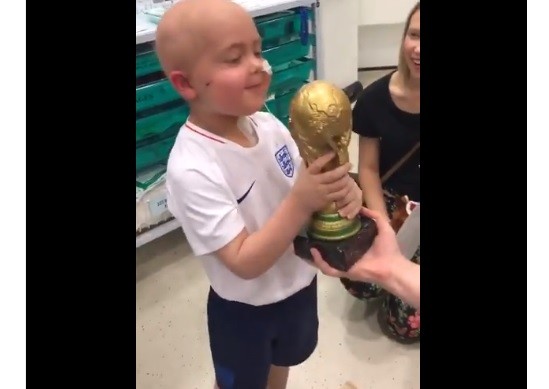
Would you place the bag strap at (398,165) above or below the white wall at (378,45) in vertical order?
below

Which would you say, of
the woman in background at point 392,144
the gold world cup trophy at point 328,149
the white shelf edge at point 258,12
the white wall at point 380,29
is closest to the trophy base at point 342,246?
the gold world cup trophy at point 328,149

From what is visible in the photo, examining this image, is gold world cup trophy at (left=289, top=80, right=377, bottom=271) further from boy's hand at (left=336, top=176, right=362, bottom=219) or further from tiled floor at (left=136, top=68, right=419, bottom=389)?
tiled floor at (left=136, top=68, right=419, bottom=389)

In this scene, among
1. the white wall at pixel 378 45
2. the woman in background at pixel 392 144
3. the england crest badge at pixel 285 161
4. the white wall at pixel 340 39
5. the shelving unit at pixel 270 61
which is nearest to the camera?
the england crest badge at pixel 285 161

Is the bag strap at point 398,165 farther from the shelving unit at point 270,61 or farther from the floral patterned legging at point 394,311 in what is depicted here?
the shelving unit at point 270,61

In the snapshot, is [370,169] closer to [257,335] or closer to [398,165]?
[398,165]

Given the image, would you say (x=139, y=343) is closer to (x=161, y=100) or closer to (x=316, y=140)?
(x=161, y=100)

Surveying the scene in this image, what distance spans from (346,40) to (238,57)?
6.08 ft

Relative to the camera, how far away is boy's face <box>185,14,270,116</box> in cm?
63

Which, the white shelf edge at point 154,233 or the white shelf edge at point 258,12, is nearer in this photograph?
the white shelf edge at point 258,12

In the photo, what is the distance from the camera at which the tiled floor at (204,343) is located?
4.04ft

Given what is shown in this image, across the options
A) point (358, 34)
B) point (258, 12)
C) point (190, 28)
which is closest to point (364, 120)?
point (258, 12)

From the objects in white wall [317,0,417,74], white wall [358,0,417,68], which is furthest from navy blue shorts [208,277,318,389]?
white wall [358,0,417,68]

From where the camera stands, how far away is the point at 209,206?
68 centimetres
